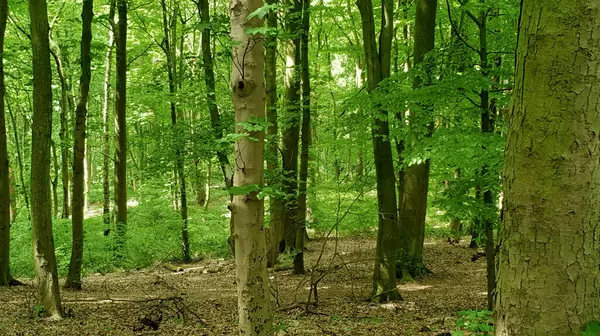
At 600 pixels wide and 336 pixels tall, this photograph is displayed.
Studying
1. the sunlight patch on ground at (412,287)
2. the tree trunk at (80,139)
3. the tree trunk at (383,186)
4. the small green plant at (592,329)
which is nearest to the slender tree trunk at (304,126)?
the sunlight patch on ground at (412,287)

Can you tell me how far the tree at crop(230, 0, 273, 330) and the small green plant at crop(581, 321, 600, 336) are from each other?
93.8 inches

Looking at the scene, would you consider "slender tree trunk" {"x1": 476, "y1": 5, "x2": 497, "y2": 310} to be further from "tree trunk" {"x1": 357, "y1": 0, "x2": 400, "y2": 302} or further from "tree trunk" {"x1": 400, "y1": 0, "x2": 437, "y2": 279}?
"tree trunk" {"x1": 400, "y1": 0, "x2": 437, "y2": 279}

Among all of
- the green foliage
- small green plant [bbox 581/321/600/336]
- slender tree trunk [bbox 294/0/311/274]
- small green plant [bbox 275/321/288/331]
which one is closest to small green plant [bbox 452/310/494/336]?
small green plant [bbox 581/321/600/336]

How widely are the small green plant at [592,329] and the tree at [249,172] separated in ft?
7.81

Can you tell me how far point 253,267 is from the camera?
3801 mm

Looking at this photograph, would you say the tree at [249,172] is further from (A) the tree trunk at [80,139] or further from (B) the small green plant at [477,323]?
(A) the tree trunk at [80,139]

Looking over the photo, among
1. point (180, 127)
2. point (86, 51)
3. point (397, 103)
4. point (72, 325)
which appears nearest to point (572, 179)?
point (397, 103)

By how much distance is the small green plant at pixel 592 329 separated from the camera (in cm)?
188

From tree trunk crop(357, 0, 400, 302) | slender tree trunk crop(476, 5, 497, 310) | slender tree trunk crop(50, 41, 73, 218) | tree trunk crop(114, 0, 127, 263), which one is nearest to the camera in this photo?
slender tree trunk crop(476, 5, 497, 310)

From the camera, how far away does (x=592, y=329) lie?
1.89 m

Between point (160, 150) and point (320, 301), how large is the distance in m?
6.01

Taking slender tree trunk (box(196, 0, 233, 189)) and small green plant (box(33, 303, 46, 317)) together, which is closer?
small green plant (box(33, 303, 46, 317))

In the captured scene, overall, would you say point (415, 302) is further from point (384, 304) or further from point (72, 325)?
point (72, 325)

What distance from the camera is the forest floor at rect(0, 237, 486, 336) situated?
263 inches
